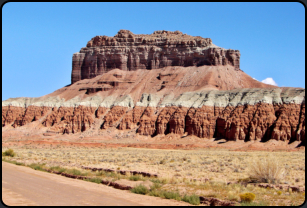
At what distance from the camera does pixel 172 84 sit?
10325 cm

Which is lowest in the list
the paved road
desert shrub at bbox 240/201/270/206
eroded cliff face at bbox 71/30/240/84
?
the paved road

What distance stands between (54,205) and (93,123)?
8402 centimetres

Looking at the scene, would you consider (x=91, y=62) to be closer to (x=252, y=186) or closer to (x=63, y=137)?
(x=63, y=137)

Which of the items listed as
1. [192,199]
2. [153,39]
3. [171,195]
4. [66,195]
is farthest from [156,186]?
[153,39]

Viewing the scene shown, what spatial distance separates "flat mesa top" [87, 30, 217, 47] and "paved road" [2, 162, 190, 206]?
3923 inches

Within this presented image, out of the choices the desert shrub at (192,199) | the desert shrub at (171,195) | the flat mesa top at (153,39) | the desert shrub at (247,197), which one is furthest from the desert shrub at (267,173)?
the flat mesa top at (153,39)

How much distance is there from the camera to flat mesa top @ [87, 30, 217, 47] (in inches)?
4528

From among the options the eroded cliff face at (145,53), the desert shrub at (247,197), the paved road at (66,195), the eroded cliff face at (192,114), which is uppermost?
the eroded cliff face at (145,53)

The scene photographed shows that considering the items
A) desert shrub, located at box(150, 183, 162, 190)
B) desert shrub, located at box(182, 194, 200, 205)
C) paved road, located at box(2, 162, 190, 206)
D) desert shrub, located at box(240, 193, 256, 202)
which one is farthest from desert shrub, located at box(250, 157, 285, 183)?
paved road, located at box(2, 162, 190, 206)

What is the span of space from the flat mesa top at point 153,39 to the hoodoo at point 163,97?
346mm

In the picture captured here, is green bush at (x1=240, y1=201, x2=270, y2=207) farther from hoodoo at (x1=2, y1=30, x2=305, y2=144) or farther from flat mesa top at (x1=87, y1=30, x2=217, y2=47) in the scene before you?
flat mesa top at (x1=87, y1=30, x2=217, y2=47)

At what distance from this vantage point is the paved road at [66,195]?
1416 cm

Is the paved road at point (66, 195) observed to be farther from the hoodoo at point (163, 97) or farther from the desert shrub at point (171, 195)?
the hoodoo at point (163, 97)

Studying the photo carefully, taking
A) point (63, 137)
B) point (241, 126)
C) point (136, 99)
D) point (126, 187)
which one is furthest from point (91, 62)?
point (126, 187)
